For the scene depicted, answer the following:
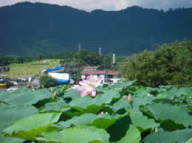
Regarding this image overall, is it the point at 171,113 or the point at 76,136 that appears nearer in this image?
the point at 76,136

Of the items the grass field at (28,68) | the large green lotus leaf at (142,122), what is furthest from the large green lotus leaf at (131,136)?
the grass field at (28,68)

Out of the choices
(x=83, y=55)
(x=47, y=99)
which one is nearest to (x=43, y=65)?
(x=83, y=55)

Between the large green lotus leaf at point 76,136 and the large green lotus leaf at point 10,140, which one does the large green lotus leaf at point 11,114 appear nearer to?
the large green lotus leaf at point 10,140

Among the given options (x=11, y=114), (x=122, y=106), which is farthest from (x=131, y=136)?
(x=122, y=106)

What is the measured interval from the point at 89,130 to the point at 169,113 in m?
0.53

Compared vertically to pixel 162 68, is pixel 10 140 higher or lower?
higher

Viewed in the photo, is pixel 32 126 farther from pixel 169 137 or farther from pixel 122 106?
pixel 122 106

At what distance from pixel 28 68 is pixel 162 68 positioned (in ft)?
250

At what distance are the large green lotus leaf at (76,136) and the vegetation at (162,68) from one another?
25958 mm

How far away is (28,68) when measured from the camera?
9950 centimetres

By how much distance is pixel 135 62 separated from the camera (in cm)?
3069

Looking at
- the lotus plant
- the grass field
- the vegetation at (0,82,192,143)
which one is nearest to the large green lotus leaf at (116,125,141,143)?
the vegetation at (0,82,192,143)

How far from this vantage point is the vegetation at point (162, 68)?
26.9 meters

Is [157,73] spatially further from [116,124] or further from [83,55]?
[83,55]
